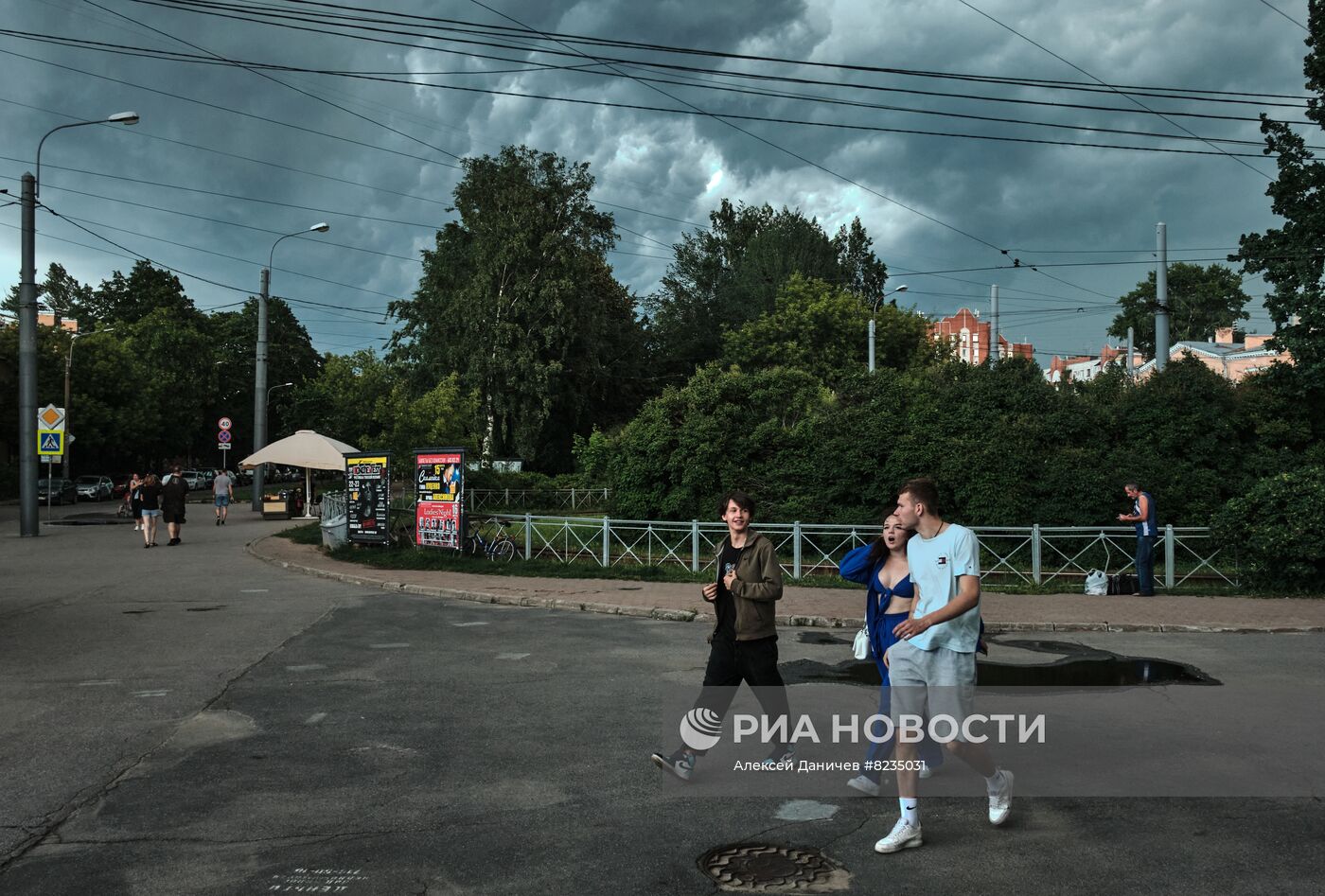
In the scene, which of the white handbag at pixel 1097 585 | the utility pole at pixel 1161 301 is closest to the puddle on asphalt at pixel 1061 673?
the white handbag at pixel 1097 585

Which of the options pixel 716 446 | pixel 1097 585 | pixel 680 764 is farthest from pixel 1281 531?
pixel 680 764

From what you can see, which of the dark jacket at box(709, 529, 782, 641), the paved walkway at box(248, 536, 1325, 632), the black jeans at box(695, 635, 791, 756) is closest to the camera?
the dark jacket at box(709, 529, 782, 641)

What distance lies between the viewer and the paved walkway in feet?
40.1

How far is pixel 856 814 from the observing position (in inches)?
206

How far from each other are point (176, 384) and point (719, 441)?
5425 centimetres

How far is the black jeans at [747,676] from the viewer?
19.8ft

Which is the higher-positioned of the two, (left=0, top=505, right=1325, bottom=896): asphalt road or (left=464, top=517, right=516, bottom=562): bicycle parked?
(left=464, top=517, right=516, bottom=562): bicycle parked

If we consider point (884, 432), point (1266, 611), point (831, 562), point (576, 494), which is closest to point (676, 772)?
point (1266, 611)

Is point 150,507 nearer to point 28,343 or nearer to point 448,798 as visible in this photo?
point 28,343

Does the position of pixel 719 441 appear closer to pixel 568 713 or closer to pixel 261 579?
pixel 261 579

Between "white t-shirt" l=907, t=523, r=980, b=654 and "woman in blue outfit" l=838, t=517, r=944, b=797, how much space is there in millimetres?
383

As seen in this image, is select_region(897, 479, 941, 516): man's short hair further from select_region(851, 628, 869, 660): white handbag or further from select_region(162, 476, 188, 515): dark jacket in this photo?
select_region(162, 476, 188, 515): dark jacket

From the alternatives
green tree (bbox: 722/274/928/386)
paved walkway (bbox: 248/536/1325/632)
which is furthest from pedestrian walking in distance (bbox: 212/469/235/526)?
green tree (bbox: 722/274/928/386)

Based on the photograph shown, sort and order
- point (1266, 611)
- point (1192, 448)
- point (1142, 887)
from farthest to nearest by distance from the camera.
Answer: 1. point (1192, 448)
2. point (1266, 611)
3. point (1142, 887)
